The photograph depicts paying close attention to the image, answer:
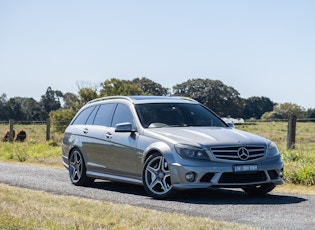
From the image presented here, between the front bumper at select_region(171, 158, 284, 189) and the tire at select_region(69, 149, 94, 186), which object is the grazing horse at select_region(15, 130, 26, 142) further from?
the front bumper at select_region(171, 158, 284, 189)

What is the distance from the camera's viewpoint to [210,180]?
9172 millimetres

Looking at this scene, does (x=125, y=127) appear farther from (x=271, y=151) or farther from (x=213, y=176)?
(x=271, y=151)

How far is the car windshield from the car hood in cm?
36

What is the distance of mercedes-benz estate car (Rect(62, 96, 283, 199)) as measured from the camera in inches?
363

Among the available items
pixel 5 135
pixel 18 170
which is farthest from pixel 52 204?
pixel 5 135

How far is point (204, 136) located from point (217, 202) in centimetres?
105

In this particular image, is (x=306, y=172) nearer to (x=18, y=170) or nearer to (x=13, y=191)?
(x=13, y=191)

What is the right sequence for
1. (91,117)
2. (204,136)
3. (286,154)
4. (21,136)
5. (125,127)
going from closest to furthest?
(204,136) → (125,127) → (91,117) → (286,154) → (21,136)

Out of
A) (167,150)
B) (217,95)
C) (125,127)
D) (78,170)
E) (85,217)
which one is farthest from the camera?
(217,95)

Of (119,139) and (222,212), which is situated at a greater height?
(119,139)

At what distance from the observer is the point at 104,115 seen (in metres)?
11.7

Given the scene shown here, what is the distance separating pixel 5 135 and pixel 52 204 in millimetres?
24605

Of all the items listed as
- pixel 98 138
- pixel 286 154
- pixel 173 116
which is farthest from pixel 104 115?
pixel 286 154

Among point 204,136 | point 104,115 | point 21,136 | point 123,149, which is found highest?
point 104,115
